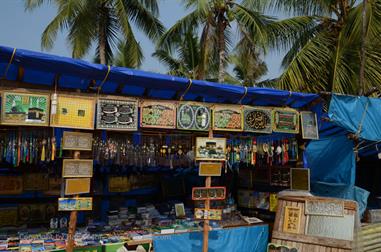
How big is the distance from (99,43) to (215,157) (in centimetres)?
893

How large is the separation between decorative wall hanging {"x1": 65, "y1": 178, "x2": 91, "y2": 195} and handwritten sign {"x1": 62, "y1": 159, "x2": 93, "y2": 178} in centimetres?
5

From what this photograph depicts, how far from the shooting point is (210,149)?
5117 millimetres

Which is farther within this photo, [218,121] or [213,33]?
[213,33]

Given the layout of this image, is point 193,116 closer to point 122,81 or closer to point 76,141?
point 122,81

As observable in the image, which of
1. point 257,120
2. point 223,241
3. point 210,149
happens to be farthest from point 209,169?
point 223,241

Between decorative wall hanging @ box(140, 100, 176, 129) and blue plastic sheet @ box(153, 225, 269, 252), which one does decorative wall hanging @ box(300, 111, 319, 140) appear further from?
decorative wall hanging @ box(140, 100, 176, 129)

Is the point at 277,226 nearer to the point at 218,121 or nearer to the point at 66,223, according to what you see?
the point at 218,121

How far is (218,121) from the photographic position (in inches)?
201

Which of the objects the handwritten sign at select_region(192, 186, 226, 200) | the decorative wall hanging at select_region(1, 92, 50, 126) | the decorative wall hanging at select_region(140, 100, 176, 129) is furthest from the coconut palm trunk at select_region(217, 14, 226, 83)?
the decorative wall hanging at select_region(1, 92, 50, 126)

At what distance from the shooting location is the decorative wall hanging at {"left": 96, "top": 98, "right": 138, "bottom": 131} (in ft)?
14.0

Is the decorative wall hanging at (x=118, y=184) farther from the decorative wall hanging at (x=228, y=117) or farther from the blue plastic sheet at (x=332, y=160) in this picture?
the blue plastic sheet at (x=332, y=160)

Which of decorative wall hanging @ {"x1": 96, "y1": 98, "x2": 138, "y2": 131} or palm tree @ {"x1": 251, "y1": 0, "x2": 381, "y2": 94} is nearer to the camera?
decorative wall hanging @ {"x1": 96, "y1": 98, "x2": 138, "y2": 131}

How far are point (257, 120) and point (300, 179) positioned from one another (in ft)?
4.90

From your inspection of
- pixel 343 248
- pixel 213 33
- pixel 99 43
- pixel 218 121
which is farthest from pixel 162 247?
pixel 99 43
